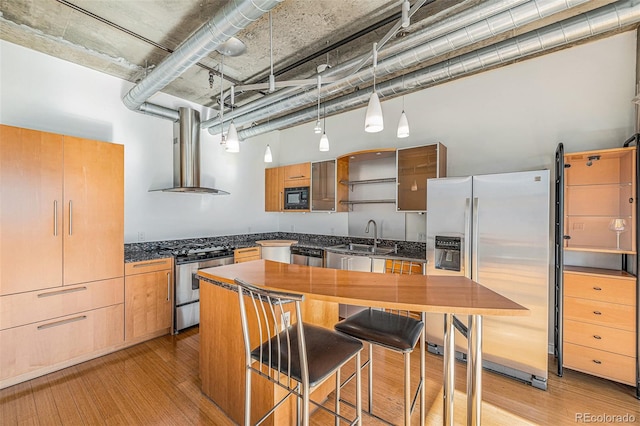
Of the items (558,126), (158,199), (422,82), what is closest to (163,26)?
(158,199)

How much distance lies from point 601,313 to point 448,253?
127cm

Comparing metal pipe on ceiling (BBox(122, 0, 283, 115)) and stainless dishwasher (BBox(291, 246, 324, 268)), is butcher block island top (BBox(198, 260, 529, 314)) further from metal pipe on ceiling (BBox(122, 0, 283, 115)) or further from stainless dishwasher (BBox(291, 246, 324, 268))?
stainless dishwasher (BBox(291, 246, 324, 268))

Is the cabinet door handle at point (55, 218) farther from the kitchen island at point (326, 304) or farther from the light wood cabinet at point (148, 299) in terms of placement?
the kitchen island at point (326, 304)

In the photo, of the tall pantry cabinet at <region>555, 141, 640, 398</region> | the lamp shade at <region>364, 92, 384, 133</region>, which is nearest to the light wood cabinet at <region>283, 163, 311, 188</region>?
the lamp shade at <region>364, 92, 384, 133</region>

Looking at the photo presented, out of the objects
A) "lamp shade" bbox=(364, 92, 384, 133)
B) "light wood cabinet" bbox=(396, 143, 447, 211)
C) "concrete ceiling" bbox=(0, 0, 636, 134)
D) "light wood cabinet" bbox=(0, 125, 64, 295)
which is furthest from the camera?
"light wood cabinet" bbox=(396, 143, 447, 211)

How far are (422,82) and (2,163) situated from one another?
3974 millimetres

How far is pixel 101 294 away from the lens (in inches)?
113

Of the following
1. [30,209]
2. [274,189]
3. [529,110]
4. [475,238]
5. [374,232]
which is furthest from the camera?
[274,189]

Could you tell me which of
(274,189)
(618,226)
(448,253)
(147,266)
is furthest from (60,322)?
(618,226)

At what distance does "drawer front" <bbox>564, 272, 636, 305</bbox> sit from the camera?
2295mm

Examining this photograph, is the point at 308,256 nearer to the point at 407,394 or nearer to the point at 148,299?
the point at 148,299

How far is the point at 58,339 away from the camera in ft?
8.59

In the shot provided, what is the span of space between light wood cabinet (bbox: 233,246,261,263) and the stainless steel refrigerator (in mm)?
2646

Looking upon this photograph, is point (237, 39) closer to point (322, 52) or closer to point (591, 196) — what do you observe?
point (322, 52)
